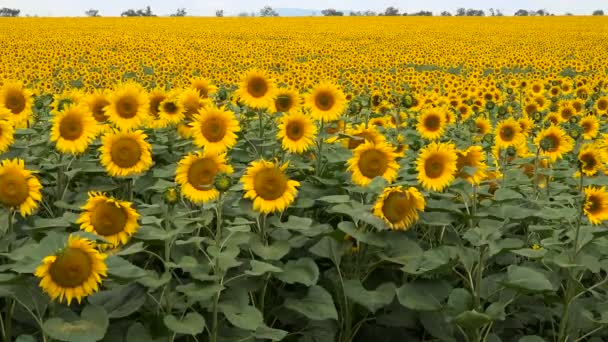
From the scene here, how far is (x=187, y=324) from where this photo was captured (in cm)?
284

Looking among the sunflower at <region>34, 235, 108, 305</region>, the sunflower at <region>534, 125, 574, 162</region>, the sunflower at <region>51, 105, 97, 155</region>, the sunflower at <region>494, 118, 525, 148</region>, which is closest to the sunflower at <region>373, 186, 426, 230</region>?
the sunflower at <region>34, 235, 108, 305</region>

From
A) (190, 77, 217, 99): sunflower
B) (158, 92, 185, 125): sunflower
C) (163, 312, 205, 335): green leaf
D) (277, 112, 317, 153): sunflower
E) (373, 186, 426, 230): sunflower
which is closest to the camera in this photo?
(163, 312, 205, 335): green leaf

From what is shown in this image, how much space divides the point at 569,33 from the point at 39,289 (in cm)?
3957

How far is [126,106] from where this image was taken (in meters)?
4.30

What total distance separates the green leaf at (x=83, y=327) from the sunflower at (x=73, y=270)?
0.38ft

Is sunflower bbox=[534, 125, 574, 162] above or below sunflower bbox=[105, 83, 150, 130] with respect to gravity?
below

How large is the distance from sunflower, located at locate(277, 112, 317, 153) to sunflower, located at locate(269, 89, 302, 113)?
0.31 metres

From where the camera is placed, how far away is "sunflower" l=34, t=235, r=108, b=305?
2.56 metres

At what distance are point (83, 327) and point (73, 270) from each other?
0.78 feet

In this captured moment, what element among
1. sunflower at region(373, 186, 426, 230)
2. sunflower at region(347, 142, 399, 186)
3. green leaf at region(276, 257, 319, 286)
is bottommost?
green leaf at region(276, 257, 319, 286)

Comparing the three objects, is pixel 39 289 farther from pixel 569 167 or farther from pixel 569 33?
pixel 569 33

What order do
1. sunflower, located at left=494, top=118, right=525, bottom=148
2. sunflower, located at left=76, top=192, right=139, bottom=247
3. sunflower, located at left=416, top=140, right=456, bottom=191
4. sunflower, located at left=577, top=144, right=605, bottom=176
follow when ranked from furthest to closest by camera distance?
sunflower, located at left=494, top=118, right=525, bottom=148 < sunflower, located at left=577, top=144, right=605, bottom=176 < sunflower, located at left=416, top=140, right=456, bottom=191 < sunflower, located at left=76, top=192, right=139, bottom=247

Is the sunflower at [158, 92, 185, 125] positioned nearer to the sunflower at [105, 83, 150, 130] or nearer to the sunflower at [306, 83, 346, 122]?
the sunflower at [105, 83, 150, 130]

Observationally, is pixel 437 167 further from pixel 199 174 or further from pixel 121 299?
pixel 121 299
